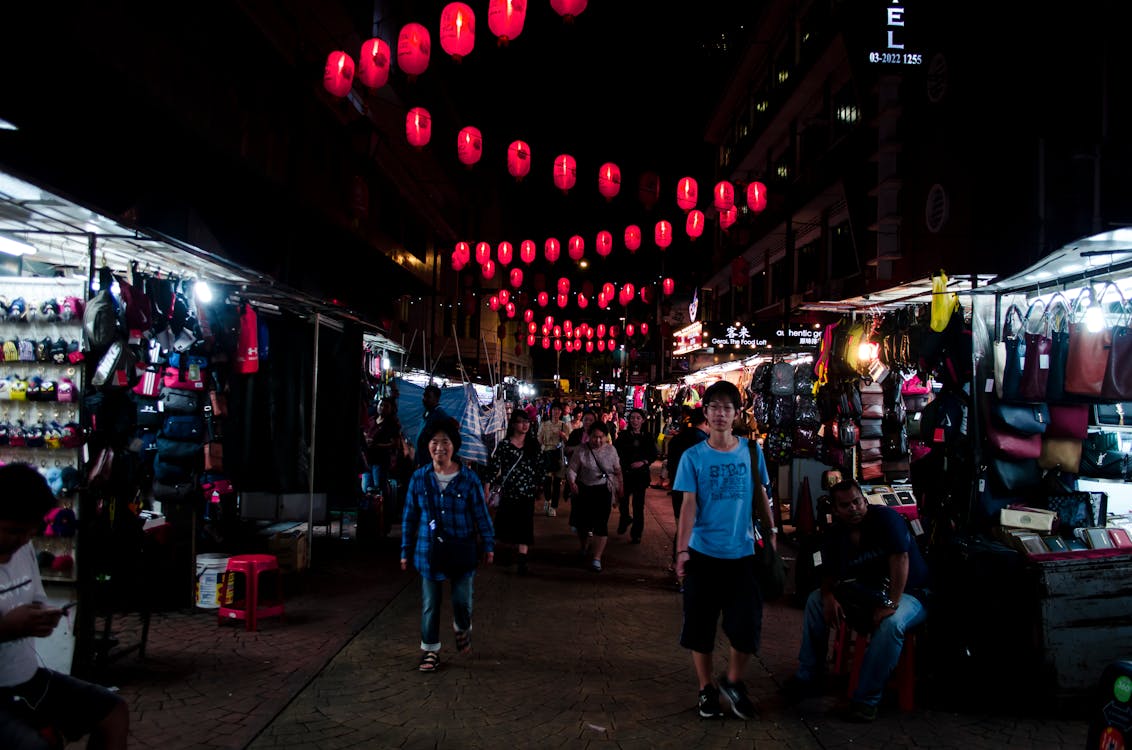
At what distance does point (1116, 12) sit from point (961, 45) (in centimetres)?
267

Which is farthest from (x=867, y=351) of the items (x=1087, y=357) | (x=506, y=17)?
(x=506, y=17)

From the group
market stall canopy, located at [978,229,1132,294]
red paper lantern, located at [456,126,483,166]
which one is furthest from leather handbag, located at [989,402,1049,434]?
red paper lantern, located at [456,126,483,166]

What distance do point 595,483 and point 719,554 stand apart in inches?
191

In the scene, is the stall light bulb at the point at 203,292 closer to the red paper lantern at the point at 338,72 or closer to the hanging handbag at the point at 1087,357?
the red paper lantern at the point at 338,72

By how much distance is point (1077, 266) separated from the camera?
527 cm

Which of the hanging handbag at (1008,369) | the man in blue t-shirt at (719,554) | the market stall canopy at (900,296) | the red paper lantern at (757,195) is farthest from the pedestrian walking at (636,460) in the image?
the red paper lantern at (757,195)

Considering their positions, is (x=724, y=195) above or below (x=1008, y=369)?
above

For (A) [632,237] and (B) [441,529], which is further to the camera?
(A) [632,237]

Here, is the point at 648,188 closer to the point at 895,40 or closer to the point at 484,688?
the point at 895,40

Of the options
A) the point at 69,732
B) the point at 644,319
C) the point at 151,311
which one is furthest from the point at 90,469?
the point at 644,319

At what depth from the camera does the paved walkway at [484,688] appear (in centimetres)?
449

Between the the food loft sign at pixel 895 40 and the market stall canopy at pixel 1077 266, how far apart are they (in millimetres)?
7709

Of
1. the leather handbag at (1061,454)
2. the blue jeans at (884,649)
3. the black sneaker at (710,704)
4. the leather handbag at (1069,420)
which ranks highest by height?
the leather handbag at (1069,420)

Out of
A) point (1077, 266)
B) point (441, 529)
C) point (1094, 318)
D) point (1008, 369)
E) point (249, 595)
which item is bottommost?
point (249, 595)
